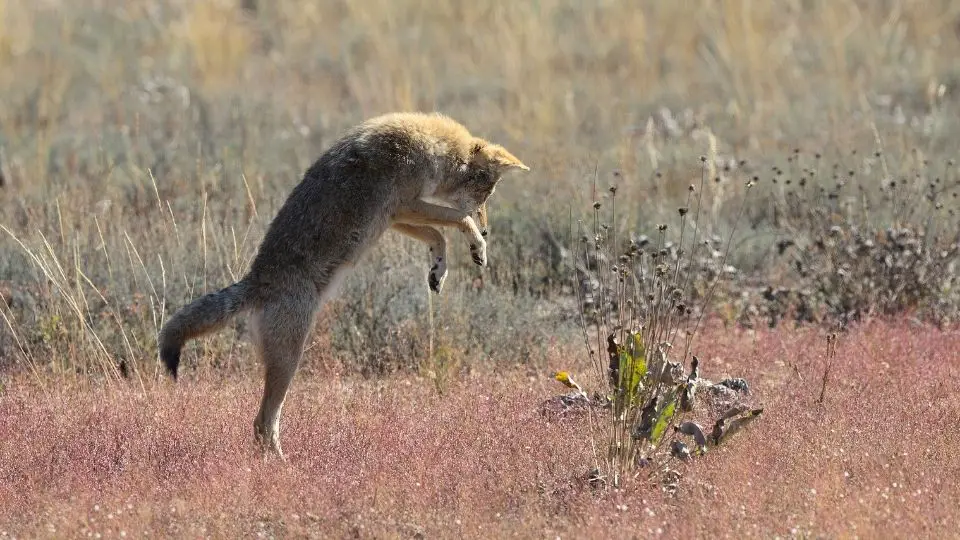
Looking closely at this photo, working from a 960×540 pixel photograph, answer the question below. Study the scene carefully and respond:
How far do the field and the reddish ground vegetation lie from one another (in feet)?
0.08

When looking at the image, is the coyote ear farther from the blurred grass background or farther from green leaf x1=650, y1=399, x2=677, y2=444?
green leaf x1=650, y1=399, x2=677, y2=444

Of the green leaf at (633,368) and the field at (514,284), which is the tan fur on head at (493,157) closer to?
the field at (514,284)

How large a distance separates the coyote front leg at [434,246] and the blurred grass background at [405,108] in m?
1.04

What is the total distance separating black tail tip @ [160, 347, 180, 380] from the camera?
6926 mm

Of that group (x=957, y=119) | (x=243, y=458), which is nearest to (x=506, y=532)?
(x=243, y=458)

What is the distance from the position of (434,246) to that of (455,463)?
1885mm

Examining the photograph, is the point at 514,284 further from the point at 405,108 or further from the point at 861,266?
the point at 405,108

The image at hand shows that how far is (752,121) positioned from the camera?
16.3 metres

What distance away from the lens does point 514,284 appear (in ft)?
37.9

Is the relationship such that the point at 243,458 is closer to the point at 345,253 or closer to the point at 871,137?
the point at 345,253

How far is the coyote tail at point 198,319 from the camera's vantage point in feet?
23.0

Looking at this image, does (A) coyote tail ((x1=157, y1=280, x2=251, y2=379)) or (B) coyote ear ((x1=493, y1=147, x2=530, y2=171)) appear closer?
(A) coyote tail ((x1=157, y1=280, x2=251, y2=379))

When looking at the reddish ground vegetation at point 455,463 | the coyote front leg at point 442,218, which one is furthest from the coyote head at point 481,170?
the reddish ground vegetation at point 455,463

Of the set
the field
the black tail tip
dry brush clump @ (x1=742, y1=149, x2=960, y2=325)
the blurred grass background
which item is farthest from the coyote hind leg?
dry brush clump @ (x1=742, y1=149, x2=960, y2=325)
